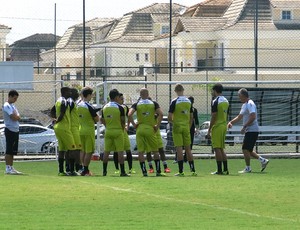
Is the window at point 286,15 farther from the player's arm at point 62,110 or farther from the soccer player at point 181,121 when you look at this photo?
the player's arm at point 62,110

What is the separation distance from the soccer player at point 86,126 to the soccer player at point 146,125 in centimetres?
84

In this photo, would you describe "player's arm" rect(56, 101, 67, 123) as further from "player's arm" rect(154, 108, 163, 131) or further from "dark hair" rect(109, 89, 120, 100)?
"player's arm" rect(154, 108, 163, 131)

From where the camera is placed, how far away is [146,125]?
77.4ft

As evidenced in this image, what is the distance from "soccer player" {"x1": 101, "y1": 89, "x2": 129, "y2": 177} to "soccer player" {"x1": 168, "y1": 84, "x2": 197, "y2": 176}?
1081 millimetres

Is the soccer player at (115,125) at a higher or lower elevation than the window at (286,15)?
lower

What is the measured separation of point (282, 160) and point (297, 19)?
4322 cm

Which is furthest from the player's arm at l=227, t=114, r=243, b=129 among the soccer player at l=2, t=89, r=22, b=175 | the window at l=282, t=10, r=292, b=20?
the window at l=282, t=10, r=292, b=20

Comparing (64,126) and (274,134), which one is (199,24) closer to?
(274,134)

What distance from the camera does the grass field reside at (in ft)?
45.6

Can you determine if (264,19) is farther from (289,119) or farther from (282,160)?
(282,160)

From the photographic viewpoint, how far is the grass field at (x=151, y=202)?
1391 cm

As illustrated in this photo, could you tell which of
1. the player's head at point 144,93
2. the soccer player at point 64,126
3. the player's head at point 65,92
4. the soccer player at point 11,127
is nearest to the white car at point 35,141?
the soccer player at point 11,127

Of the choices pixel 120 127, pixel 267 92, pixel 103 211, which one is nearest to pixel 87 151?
pixel 120 127

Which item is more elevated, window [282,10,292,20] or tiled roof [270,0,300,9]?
tiled roof [270,0,300,9]
